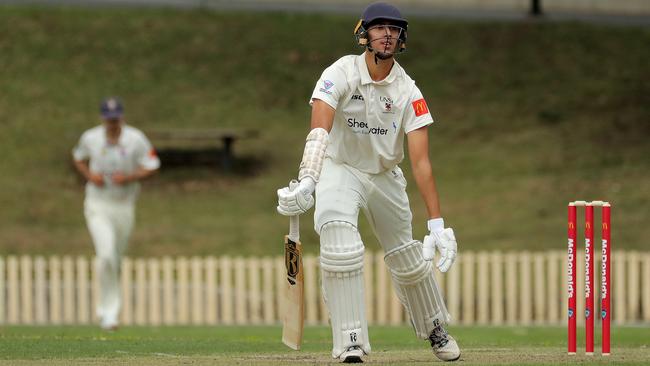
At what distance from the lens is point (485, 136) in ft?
98.2

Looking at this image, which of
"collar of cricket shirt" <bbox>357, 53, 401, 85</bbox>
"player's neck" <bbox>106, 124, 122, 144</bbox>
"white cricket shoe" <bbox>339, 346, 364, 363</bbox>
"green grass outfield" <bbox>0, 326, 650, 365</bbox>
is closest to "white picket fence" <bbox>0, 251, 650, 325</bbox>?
"player's neck" <bbox>106, 124, 122, 144</bbox>

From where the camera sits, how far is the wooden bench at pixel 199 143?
89.4ft

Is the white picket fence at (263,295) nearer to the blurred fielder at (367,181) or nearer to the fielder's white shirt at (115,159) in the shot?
the fielder's white shirt at (115,159)

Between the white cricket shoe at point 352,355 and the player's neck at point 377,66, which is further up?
the player's neck at point 377,66

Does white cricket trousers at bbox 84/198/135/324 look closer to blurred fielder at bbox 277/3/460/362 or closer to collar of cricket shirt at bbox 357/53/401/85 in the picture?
blurred fielder at bbox 277/3/460/362

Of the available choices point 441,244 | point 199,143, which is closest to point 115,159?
point 441,244

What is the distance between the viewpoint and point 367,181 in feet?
29.4

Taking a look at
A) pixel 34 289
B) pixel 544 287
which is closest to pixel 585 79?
pixel 544 287

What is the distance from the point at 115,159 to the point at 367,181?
23.2ft

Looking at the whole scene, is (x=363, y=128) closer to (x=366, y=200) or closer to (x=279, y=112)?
(x=366, y=200)

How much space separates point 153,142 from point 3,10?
737 cm

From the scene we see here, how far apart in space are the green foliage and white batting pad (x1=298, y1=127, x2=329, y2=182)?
47.5 ft

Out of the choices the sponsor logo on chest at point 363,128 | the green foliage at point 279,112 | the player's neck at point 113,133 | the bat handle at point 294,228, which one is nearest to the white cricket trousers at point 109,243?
the player's neck at point 113,133

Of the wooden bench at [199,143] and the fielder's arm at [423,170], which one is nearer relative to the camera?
the fielder's arm at [423,170]
